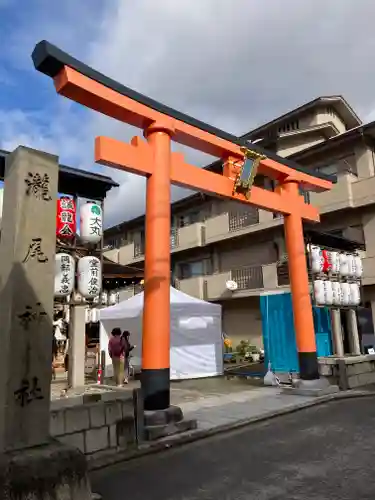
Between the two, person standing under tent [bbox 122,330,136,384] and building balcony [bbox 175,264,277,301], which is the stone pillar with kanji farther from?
building balcony [bbox 175,264,277,301]

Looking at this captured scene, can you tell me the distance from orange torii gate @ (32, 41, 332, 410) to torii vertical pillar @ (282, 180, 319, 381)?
1.83 metres

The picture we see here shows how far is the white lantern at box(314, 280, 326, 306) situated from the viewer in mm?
11922

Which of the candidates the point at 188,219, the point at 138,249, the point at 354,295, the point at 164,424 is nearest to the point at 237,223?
the point at 188,219

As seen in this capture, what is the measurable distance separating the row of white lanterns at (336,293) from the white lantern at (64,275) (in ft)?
23.6

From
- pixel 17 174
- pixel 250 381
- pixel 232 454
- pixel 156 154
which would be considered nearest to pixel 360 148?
pixel 250 381

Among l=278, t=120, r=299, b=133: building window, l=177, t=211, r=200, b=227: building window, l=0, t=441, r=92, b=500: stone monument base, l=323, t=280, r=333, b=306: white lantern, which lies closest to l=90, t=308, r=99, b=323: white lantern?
l=323, t=280, r=333, b=306: white lantern

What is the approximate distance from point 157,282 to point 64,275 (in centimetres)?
206

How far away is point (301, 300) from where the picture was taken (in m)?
11.0

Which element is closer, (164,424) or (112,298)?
(164,424)

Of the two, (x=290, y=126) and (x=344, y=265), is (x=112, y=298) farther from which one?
(x=290, y=126)

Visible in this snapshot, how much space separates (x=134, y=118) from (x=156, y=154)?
82 cm

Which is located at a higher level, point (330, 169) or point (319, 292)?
point (330, 169)

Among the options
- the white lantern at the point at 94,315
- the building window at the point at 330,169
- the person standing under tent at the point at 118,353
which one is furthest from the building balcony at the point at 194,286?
the person standing under tent at the point at 118,353

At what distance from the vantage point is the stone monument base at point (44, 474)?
344cm
